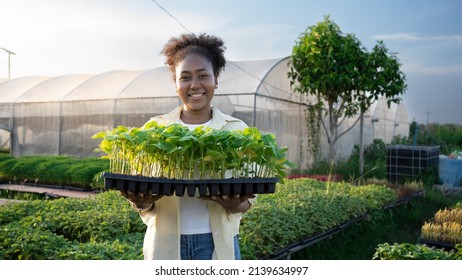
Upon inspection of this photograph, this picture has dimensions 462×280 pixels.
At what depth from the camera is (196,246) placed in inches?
66.5

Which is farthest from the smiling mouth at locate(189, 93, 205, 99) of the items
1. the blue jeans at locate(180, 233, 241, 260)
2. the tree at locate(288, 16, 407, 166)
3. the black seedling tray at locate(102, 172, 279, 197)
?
the tree at locate(288, 16, 407, 166)

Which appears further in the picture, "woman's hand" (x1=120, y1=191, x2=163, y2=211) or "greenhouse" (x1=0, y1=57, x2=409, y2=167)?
"greenhouse" (x1=0, y1=57, x2=409, y2=167)

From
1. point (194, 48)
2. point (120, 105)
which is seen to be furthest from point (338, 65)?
point (194, 48)

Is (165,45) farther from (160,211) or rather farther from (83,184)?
(83,184)

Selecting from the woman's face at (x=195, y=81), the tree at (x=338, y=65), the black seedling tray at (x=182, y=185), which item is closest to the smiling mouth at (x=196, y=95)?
the woman's face at (x=195, y=81)

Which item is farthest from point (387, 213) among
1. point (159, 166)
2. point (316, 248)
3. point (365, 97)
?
point (159, 166)

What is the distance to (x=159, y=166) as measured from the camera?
187 cm

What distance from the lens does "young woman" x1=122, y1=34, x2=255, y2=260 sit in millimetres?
1671

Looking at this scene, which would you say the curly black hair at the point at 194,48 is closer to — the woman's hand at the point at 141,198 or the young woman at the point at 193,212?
the young woman at the point at 193,212

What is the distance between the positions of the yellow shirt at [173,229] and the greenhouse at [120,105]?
6918 mm

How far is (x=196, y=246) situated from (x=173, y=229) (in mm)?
107

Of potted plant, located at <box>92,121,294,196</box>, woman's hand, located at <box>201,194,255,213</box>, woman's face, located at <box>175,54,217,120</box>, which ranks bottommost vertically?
woman's hand, located at <box>201,194,255,213</box>

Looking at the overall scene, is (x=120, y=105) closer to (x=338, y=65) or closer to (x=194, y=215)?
(x=338, y=65)

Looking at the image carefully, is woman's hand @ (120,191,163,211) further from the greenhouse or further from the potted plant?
the greenhouse
